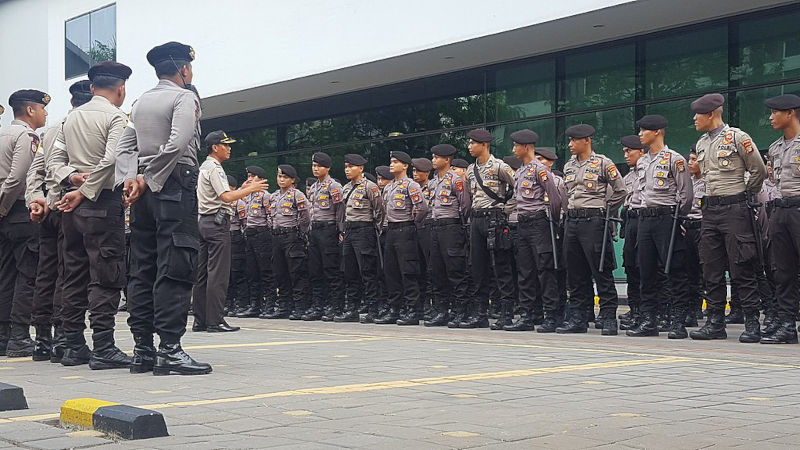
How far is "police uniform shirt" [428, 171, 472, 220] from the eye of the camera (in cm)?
1272

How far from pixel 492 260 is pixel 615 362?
425cm

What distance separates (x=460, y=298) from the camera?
1269 cm

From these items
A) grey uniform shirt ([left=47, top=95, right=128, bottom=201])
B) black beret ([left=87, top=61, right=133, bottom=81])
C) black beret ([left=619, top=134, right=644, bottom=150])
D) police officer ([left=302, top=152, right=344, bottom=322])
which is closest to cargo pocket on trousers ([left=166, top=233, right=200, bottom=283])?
grey uniform shirt ([left=47, top=95, right=128, bottom=201])

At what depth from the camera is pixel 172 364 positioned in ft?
23.6

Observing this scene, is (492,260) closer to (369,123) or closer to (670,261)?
(670,261)

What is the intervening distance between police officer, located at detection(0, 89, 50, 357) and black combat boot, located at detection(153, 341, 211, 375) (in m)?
2.31

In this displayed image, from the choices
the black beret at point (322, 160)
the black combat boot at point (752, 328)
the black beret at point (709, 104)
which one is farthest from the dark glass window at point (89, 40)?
the black combat boot at point (752, 328)

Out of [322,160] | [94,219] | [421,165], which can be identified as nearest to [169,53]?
[94,219]

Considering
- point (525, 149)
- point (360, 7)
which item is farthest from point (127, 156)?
point (360, 7)

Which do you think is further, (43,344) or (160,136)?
(43,344)

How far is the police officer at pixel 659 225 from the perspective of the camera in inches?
419

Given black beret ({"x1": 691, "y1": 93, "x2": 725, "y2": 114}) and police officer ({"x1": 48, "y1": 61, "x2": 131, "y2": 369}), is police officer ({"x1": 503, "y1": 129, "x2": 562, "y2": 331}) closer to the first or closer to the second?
black beret ({"x1": 691, "y1": 93, "x2": 725, "y2": 114})

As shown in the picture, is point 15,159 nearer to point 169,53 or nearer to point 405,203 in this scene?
point 169,53

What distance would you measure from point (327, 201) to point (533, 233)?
365 cm
